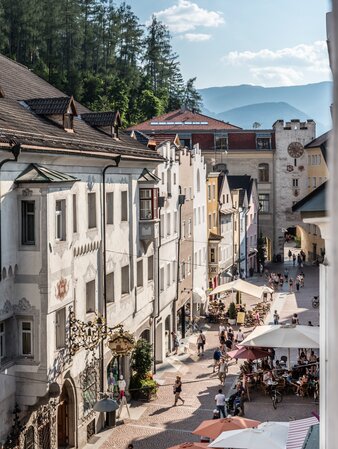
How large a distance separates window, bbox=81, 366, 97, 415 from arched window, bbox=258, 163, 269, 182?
196ft

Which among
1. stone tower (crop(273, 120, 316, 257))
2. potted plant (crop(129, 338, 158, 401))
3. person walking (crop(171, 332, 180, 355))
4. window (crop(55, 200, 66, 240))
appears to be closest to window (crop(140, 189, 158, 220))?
potted plant (crop(129, 338, 158, 401))

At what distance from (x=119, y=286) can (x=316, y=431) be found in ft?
56.6

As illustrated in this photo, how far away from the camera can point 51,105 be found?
2558 centimetres

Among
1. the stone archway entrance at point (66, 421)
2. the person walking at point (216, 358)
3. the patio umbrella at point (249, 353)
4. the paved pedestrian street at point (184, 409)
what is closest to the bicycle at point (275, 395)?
the paved pedestrian street at point (184, 409)

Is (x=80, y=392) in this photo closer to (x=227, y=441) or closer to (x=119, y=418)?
(x=119, y=418)

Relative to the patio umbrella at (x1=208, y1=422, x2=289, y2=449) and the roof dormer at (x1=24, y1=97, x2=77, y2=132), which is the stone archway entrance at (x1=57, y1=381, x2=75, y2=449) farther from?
the roof dormer at (x1=24, y1=97, x2=77, y2=132)

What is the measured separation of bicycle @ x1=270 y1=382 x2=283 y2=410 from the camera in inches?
1141

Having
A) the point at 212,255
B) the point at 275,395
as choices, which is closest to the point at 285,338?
the point at 275,395

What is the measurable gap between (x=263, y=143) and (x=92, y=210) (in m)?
58.5

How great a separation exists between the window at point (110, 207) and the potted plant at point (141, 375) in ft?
18.3

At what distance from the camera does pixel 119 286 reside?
30.3 meters

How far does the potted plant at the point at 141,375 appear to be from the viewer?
3080 cm

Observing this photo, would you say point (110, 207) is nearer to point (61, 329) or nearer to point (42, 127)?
point (42, 127)

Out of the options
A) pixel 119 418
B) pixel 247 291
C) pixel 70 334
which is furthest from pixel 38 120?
pixel 247 291
